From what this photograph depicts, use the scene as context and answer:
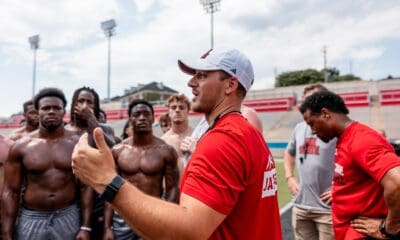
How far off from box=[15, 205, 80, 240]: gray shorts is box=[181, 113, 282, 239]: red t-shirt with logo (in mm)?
2301

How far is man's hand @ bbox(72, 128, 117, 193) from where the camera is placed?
138 cm

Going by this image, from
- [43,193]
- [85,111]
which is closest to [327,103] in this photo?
[43,193]

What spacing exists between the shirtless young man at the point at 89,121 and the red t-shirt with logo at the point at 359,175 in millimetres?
2238

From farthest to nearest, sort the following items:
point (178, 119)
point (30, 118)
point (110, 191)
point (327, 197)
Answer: point (30, 118) → point (178, 119) → point (327, 197) → point (110, 191)

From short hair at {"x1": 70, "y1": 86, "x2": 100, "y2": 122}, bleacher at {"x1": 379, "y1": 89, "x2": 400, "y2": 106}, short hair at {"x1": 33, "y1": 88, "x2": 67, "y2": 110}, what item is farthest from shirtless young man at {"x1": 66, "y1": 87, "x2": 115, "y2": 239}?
bleacher at {"x1": 379, "y1": 89, "x2": 400, "y2": 106}

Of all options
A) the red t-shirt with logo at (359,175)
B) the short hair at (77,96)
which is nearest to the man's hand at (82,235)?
the short hair at (77,96)

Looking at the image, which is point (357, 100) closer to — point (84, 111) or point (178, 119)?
point (178, 119)

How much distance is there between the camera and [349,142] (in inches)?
105

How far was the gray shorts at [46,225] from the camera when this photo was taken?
11.1 feet

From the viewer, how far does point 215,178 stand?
54.4 inches

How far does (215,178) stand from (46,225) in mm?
2532

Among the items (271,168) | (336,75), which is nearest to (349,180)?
(271,168)

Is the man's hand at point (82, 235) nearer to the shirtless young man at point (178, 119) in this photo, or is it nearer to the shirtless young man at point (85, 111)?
the shirtless young man at point (85, 111)

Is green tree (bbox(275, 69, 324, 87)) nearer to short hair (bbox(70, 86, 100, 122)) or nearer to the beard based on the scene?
short hair (bbox(70, 86, 100, 122))
